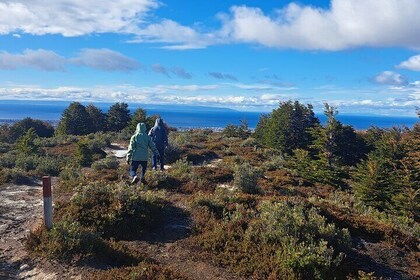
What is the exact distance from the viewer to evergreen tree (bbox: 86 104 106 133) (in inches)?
2165

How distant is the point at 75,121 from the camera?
5300cm

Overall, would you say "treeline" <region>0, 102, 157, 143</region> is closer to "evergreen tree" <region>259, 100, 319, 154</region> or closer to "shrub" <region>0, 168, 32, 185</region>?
Answer: "evergreen tree" <region>259, 100, 319, 154</region>

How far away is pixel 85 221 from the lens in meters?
8.40

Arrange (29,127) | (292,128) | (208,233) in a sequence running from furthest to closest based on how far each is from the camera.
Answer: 1. (29,127)
2. (292,128)
3. (208,233)

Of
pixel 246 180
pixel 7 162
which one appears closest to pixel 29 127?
pixel 7 162

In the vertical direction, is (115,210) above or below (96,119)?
below

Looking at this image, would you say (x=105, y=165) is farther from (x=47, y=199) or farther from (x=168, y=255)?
(x=168, y=255)

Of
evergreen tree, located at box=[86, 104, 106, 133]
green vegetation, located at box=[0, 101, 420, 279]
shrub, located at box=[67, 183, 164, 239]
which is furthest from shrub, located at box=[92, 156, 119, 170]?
evergreen tree, located at box=[86, 104, 106, 133]

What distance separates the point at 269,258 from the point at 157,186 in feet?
20.7

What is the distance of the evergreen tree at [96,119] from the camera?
55000 millimetres

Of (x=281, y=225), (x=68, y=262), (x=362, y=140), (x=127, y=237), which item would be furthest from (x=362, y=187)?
(x=362, y=140)

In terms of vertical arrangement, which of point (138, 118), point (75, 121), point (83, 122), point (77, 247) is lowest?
point (77, 247)

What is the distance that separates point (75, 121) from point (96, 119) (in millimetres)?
3402

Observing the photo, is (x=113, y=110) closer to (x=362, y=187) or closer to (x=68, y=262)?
(x=362, y=187)
